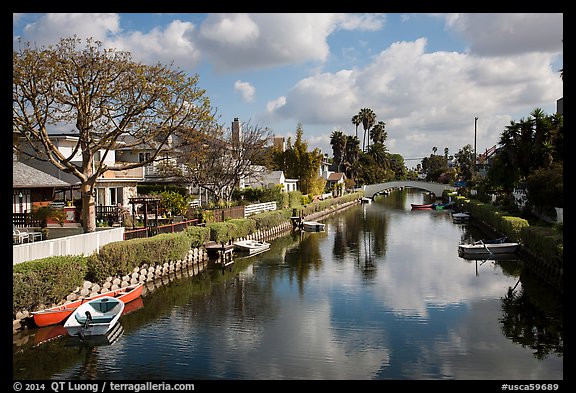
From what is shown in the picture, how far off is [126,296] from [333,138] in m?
109

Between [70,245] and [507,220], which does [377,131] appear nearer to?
[507,220]

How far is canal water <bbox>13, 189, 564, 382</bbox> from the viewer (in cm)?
1709

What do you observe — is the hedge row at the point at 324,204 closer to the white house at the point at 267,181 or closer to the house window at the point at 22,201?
the white house at the point at 267,181

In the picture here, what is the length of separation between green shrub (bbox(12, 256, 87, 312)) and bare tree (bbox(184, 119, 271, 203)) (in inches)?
1108

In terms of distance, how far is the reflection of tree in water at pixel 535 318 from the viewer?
19.8 metres

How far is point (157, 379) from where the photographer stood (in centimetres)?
1616

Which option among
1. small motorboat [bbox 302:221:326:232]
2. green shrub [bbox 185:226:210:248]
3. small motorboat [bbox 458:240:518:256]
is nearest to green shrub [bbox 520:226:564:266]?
small motorboat [bbox 458:240:518:256]

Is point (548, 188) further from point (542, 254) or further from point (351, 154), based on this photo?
point (351, 154)

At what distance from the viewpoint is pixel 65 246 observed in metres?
22.9

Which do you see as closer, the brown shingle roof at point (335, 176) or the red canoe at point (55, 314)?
the red canoe at point (55, 314)

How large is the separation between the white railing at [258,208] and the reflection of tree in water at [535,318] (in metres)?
27.5

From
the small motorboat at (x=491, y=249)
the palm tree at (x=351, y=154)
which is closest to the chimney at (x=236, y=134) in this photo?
the small motorboat at (x=491, y=249)

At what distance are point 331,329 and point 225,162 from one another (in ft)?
126
